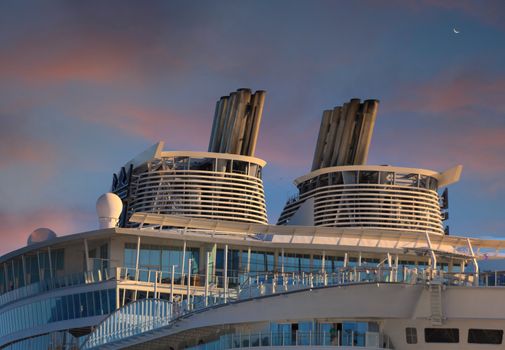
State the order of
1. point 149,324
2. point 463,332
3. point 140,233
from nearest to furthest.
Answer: point 463,332, point 149,324, point 140,233

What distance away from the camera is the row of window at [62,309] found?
2817 inches

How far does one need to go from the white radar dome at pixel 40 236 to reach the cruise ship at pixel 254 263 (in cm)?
12

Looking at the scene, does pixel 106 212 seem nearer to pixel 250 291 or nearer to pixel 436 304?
pixel 250 291

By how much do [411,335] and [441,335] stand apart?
1165mm

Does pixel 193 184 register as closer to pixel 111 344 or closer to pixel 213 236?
pixel 213 236

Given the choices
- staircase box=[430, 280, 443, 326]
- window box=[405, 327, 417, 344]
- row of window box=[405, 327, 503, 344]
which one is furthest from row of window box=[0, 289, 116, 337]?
staircase box=[430, 280, 443, 326]

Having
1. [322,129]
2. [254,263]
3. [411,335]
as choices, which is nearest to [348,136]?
[322,129]

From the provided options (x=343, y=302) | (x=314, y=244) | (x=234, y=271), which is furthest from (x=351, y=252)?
(x=343, y=302)

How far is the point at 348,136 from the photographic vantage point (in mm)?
98938

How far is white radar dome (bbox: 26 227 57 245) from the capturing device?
266 ft

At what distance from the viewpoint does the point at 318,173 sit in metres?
95.1

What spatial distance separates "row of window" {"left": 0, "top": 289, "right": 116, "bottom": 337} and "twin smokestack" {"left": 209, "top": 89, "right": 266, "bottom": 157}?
999 inches

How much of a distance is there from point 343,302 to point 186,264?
29.4 metres

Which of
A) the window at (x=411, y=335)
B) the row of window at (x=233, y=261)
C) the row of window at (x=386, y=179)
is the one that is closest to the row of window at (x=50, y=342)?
the row of window at (x=233, y=261)
